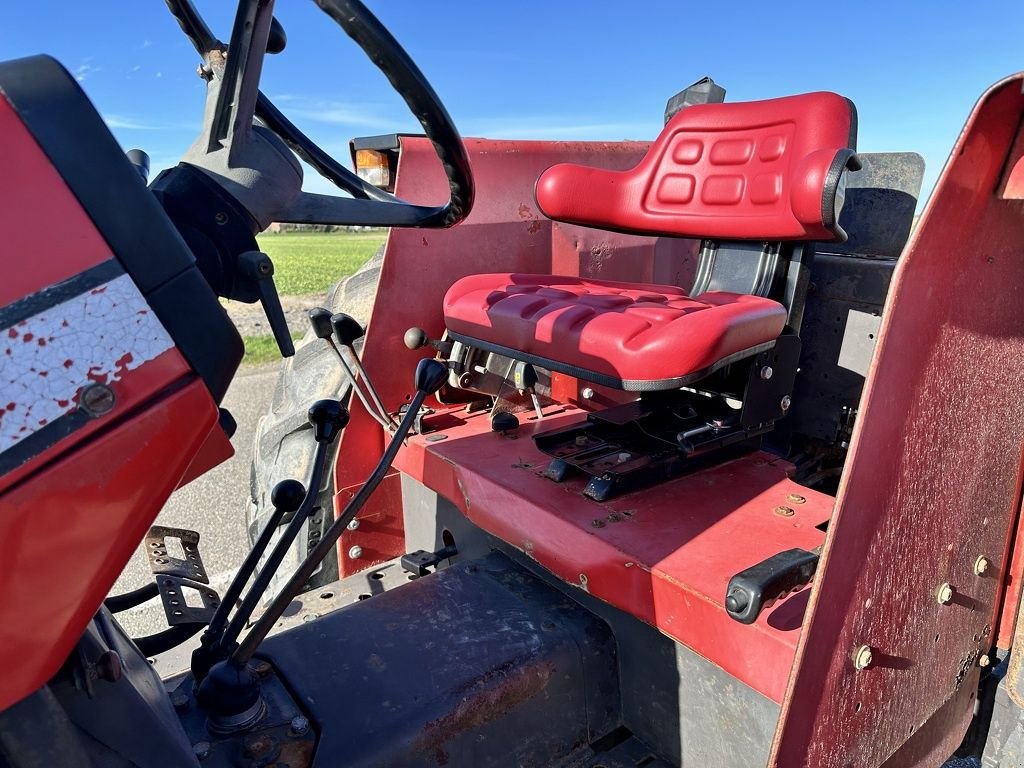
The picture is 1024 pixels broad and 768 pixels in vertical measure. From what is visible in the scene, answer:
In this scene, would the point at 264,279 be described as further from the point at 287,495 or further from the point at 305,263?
the point at 305,263

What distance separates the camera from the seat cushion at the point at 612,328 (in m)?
1.20

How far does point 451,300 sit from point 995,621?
1.14 m

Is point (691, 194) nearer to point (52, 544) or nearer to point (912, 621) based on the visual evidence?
point (912, 621)

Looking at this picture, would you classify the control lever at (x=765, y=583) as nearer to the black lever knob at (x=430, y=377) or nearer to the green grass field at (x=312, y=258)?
the black lever knob at (x=430, y=377)

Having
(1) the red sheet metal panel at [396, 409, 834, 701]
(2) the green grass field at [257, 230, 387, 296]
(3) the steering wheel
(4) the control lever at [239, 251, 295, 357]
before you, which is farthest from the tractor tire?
(2) the green grass field at [257, 230, 387, 296]

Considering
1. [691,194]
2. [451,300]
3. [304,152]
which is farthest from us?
[691,194]

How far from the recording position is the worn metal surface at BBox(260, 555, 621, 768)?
979mm

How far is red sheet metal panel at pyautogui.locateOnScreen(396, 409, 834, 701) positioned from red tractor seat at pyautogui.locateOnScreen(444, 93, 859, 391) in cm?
22

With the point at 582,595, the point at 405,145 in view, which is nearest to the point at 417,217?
the point at 582,595

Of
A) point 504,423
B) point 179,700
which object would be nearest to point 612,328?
point 504,423

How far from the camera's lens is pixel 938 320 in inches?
35.6

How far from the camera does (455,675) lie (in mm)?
1056

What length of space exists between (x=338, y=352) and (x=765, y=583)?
94 cm

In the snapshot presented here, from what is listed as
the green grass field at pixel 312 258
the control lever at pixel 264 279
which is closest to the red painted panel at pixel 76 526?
the control lever at pixel 264 279
